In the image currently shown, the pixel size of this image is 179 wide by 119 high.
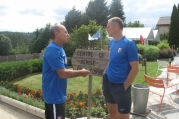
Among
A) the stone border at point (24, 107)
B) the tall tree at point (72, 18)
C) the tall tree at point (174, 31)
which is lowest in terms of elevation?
the stone border at point (24, 107)

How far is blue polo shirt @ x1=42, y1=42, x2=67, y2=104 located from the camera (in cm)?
230

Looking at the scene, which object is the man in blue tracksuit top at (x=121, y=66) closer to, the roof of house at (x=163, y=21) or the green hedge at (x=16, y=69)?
the green hedge at (x=16, y=69)

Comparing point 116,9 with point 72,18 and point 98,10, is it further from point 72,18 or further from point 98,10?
point 72,18

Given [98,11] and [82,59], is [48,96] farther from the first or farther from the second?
[98,11]

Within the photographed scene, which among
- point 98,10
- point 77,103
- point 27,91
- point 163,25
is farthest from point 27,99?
point 163,25

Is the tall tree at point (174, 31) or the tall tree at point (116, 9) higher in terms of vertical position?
the tall tree at point (116, 9)

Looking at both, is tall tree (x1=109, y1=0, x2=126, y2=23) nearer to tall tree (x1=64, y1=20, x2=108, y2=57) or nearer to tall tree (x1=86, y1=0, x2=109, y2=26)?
tall tree (x1=86, y1=0, x2=109, y2=26)

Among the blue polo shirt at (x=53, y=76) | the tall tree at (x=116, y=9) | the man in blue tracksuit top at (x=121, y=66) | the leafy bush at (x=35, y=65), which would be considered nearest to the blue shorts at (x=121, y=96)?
the man in blue tracksuit top at (x=121, y=66)

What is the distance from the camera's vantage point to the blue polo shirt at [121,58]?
2.58m

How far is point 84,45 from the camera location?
17609 millimetres

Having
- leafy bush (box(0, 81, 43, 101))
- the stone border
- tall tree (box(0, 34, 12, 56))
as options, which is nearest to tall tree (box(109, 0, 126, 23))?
tall tree (box(0, 34, 12, 56))

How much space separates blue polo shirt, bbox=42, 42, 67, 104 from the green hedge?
7.27 metres

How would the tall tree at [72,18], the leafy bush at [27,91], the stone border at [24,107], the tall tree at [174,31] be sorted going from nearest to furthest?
the stone border at [24,107]
the leafy bush at [27,91]
the tall tree at [174,31]
the tall tree at [72,18]

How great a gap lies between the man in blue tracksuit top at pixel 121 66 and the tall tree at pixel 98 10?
1688 inches
